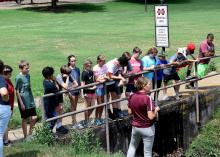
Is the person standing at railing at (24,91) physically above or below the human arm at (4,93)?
below

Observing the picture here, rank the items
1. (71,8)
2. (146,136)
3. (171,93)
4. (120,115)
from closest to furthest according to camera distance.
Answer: (146,136)
(120,115)
(171,93)
(71,8)

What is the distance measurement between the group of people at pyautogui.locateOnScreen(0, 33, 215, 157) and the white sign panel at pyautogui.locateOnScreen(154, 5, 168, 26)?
6.64ft

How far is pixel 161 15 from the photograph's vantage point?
16.8 m

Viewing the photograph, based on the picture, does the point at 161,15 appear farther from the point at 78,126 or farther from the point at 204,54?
the point at 78,126

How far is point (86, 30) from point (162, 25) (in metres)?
19.8

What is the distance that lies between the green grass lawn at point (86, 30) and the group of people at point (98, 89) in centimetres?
485

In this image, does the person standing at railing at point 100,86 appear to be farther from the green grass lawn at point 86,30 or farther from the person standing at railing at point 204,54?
the green grass lawn at point 86,30

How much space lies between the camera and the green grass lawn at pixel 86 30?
26.8m

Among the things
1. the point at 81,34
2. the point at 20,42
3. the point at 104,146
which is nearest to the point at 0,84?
the point at 104,146

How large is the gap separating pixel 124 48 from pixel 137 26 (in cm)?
1050

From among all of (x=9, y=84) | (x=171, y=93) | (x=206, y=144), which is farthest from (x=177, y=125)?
(x=9, y=84)

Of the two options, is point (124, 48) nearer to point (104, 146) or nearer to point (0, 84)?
point (104, 146)

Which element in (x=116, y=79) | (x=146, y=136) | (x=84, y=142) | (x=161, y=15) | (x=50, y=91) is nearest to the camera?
(x=146, y=136)

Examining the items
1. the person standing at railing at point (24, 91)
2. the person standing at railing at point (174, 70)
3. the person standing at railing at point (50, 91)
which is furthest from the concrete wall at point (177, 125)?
the person standing at railing at point (24, 91)
